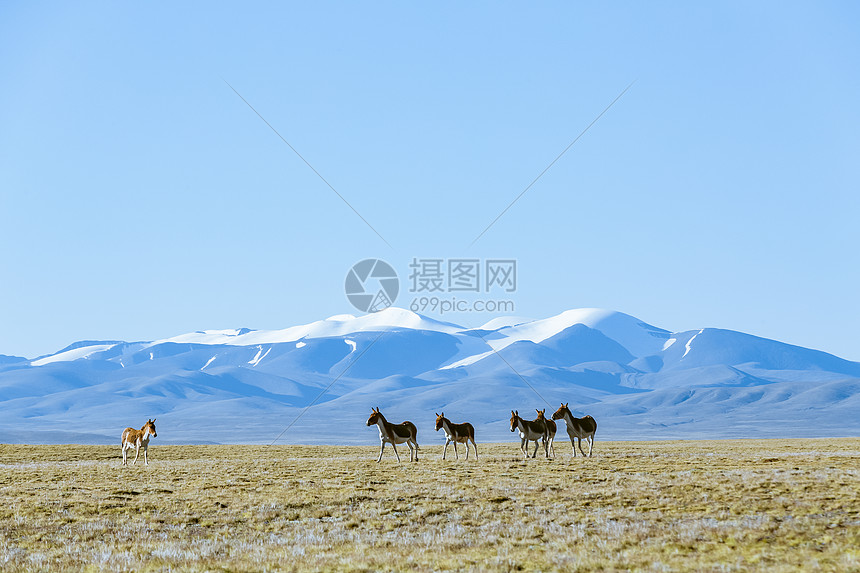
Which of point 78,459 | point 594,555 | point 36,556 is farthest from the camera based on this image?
point 78,459

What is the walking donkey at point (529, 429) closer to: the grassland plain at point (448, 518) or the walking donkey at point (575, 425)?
the walking donkey at point (575, 425)

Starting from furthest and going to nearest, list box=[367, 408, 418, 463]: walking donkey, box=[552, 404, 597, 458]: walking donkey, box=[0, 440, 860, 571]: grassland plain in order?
box=[552, 404, 597, 458]: walking donkey < box=[367, 408, 418, 463]: walking donkey < box=[0, 440, 860, 571]: grassland plain

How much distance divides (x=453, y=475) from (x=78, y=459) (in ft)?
91.6

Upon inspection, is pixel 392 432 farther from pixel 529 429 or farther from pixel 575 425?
pixel 575 425

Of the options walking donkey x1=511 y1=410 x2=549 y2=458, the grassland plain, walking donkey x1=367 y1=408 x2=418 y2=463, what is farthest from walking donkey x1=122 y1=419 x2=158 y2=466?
walking donkey x1=511 y1=410 x2=549 y2=458

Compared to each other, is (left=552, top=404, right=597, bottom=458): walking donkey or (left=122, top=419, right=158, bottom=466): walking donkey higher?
(left=552, top=404, right=597, bottom=458): walking donkey

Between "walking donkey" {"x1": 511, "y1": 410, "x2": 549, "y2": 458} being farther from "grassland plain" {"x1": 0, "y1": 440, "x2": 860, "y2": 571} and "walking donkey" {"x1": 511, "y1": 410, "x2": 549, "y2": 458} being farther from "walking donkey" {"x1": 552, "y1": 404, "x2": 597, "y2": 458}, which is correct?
"grassland plain" {"x1": 0, "y1": 440, "x2": 860, "y2": 571}

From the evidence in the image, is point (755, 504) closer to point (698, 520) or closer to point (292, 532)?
point (698, 520)

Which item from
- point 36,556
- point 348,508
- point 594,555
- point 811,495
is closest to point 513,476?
point 348,508

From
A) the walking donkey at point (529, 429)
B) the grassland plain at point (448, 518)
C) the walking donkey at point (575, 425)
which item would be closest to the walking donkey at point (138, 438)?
the grassland plain at point (448, 518)

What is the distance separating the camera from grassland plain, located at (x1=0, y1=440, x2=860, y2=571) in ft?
58.4

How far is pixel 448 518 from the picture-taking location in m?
23.5

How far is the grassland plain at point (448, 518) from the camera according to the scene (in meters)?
17.8

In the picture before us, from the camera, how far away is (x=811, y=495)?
24.4 metres
